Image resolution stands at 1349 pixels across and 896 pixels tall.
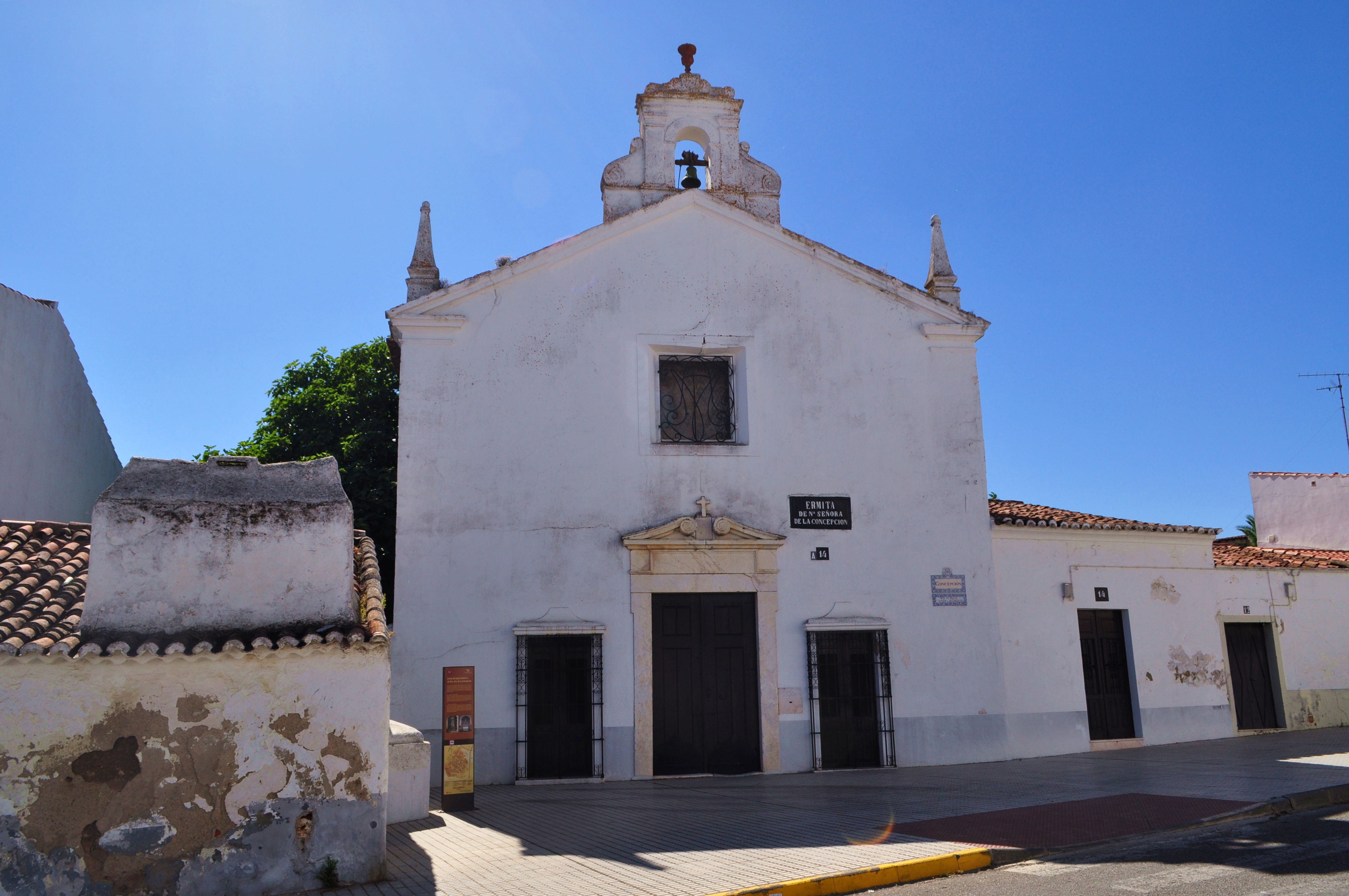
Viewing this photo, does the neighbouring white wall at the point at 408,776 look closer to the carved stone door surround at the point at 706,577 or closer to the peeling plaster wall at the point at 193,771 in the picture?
the peeling plaster wall at the point at 193,771

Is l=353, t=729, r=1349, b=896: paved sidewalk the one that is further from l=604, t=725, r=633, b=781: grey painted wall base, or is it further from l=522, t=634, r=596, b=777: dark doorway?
l=522, t=634, r=596, b=777: dark doorway

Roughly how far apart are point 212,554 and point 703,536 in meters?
6.59

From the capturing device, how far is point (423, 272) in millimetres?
12867

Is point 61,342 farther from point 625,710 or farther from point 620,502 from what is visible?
point 625,710

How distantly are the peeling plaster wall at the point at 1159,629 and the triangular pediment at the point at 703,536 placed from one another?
12.0 ft

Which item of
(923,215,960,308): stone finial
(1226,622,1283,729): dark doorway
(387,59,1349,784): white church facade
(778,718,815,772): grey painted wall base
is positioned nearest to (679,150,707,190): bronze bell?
(387,59,1349,784): white church facade

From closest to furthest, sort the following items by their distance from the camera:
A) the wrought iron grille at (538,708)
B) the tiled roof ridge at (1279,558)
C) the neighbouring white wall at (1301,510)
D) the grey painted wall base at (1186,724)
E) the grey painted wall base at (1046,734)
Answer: the wrought iron grille at (538,708) → the grey painted wall base at (1046,734) → the grey painted wall base at (1186,724) → the tiled roof ridge at (1279,558) → the neighbouring white wall at (1301,510)

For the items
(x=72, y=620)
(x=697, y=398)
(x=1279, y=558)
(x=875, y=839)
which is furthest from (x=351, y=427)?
(x=1279, y=558)

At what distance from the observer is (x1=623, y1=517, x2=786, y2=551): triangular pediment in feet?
39.7

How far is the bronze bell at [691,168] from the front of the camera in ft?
46.8

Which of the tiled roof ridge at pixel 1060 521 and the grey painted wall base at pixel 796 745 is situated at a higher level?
the tiled roof ridge at pixel 1060 521

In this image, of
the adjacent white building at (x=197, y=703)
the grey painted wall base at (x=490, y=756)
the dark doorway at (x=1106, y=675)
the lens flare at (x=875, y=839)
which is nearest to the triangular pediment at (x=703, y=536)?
the grey painted wall base at (x=490, y=756)

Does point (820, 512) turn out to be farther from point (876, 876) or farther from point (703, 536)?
point (876, 876)

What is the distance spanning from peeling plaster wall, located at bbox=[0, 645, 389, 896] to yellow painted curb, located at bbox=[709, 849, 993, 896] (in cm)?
270
